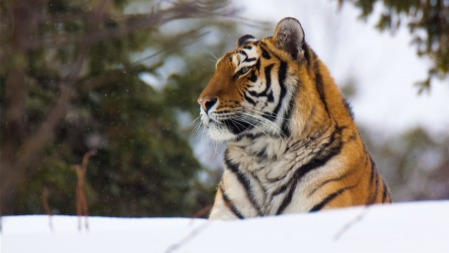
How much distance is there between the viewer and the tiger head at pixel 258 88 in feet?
16.0

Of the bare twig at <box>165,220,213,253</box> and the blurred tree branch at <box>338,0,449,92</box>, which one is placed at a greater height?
the bare twig at <box>165,220,213,253</box>

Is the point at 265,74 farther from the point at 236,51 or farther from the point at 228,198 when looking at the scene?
the point at 228,198

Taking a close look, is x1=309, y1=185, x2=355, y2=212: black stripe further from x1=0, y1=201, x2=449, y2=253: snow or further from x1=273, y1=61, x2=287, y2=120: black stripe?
x1=0, y1=201, x2=449, y2=253: snow

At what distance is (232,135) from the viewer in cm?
488

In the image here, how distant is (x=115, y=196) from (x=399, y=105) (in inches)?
808

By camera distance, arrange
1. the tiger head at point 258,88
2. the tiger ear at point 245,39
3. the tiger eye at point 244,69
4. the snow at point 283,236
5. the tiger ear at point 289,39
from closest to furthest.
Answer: the snow at point 283,236 < the tiger head at point 258,88 < the tiger ear at point 289,39 < the tiger eye at point 244,69 < the tiger ear at point 245,39

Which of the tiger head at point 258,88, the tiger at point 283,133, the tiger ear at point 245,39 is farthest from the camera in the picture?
the tiger ear at point 245,39

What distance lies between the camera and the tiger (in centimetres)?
478

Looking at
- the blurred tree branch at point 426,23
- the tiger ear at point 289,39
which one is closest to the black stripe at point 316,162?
the tiger ear at point 289,39

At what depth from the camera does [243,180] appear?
493cm

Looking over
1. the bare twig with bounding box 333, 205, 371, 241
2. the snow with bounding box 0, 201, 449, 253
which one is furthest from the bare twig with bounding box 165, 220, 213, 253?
the bare twig with bounding box 333, 205, 371, 241

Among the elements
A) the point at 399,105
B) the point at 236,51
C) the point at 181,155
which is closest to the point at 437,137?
the point at 399,105

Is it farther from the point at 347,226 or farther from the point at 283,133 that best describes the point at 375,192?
the point at 347,226

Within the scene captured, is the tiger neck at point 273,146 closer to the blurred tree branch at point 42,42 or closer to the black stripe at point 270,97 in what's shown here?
the black stripe at point 270,97
